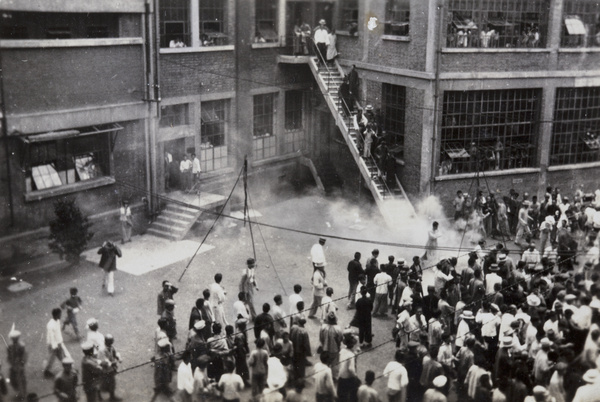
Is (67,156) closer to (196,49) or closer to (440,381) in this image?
(196,49)

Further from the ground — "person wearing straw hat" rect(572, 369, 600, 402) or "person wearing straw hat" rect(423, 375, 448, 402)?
"person wearing straw hat" rect(423, 375, 448, 402)

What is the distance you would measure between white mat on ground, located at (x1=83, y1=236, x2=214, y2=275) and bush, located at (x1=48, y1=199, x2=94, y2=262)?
2.74 ft

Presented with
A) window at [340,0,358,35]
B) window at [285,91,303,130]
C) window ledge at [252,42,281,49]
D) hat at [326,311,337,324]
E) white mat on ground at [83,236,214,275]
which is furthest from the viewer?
window at [285,91,303,130]

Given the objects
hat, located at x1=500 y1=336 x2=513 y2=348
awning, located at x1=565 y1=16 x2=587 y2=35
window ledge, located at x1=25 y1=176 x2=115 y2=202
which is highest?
awning, located at x1=565 y1=16 x2=587 y2=35

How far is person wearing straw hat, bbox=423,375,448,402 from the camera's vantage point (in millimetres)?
10875

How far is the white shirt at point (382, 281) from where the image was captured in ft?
51.6

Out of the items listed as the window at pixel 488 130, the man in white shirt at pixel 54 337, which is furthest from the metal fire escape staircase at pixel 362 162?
the man in white shirt at pixel 54 337

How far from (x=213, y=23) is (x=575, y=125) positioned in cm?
1381

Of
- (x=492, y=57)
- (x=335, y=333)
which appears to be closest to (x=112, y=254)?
(x=335, y=333)

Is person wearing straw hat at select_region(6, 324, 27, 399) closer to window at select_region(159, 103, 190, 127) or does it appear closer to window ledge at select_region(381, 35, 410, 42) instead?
window at select_region(159, 103, 190, 127)

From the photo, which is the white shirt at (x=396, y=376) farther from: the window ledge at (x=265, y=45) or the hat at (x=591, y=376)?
the window ledge at (x=265, y=45)

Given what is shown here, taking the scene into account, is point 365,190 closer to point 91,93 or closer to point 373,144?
point 373,144

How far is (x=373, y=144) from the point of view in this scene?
2359cm

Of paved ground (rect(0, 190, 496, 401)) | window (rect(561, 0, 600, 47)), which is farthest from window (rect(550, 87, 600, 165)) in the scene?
paved ground (rect(0, 190, 496, 401))
